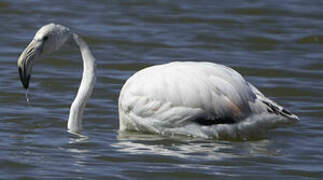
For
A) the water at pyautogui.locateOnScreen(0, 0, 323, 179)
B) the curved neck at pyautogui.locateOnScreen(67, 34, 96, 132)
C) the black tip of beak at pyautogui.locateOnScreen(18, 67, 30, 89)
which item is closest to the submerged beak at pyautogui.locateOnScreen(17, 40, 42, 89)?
the black tip of beak at pyautogui.locateOnScreen(18, 67, 30, 89)

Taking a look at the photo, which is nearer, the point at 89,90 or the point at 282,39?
the point at 89,90

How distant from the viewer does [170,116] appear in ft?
29.6

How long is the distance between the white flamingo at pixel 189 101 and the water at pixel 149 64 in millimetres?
150

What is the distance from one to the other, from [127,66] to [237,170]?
15.5ft

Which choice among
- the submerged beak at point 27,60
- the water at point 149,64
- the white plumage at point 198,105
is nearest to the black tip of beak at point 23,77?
the submerged beak at point 27,60

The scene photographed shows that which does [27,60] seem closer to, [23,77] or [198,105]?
[23,77]

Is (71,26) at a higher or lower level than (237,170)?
higher

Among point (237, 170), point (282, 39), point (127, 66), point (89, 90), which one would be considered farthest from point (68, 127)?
point (282, 39)

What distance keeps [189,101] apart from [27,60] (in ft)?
5.09

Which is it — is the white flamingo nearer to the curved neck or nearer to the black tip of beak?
the black tip of beak

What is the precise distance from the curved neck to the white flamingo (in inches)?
8.8

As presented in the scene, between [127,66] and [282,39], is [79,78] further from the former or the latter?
[282,39]

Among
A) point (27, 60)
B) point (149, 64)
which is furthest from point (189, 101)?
point (149, 64)

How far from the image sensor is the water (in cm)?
819
